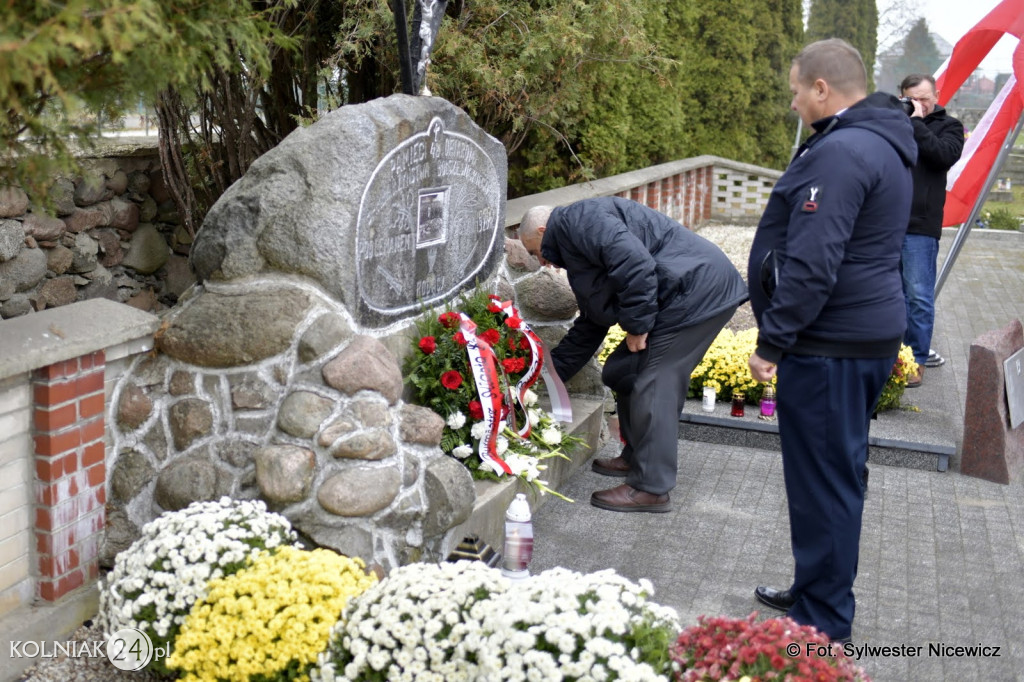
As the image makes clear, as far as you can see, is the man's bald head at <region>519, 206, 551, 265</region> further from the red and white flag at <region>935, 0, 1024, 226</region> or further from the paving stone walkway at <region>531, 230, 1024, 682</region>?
the red and white flag at <region>935, 0, 1024, 226</region>

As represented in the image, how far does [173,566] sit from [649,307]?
2.45 metres

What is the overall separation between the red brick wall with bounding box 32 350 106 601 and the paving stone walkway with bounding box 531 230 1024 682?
1782mm

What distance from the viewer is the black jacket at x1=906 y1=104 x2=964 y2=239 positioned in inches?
252

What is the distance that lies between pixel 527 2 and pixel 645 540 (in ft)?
13.5

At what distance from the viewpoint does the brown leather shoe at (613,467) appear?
565 centimetres

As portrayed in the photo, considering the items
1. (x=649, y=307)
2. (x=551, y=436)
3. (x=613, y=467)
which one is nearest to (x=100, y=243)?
(x=551, y=436)

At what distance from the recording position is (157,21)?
2443 mm

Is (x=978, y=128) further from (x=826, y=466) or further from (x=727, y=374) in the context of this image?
(x=826, y=466)

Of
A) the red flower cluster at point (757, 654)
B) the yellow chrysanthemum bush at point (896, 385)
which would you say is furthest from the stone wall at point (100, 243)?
the yellow chrysanthemum bush at point (896, 385)

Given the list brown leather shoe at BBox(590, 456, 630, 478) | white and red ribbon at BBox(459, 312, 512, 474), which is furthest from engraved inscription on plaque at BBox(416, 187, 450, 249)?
brown leather shoe at BBox(590, 456, 630, 478)

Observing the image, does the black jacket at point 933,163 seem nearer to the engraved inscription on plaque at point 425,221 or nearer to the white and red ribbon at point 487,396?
the engraved inscription on plaque at point 425,221

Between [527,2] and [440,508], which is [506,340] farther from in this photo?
[527,2]

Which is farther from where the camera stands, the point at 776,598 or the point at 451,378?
the point at 451,378

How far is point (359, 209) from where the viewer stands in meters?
4.29
